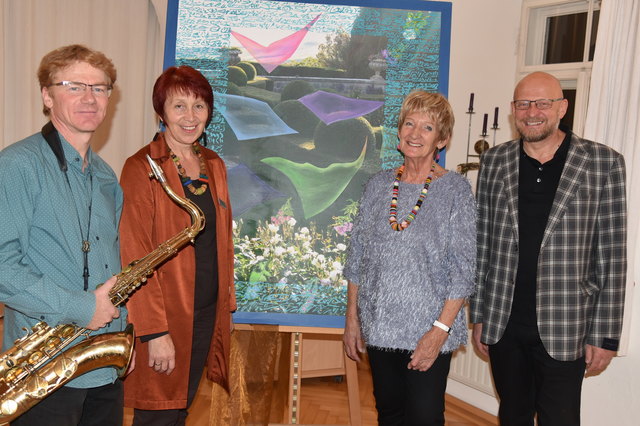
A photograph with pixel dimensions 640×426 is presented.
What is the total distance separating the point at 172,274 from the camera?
2.31m

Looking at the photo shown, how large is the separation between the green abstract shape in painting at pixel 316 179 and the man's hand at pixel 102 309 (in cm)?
122

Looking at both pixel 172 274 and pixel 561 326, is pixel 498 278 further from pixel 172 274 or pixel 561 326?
pixel 172 274

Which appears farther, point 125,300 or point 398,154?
point 398,154

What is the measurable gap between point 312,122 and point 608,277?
5.05ft

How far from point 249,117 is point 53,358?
1.51 m

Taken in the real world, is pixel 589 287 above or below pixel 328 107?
below

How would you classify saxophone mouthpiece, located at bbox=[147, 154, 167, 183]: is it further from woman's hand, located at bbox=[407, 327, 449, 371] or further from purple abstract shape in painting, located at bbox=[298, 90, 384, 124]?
woman's hand, located at bbox=[407, 327, 449, 371]

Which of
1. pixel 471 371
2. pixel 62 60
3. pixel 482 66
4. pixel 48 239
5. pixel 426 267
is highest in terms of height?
pixel 482 66

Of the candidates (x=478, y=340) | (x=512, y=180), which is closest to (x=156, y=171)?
(x=512, y=180)

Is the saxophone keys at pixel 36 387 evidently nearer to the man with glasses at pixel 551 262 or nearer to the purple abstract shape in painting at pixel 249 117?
the purple abstract shape in painting at pixel 249 117

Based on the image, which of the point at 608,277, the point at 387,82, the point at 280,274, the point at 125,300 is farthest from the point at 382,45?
the point at 125,300

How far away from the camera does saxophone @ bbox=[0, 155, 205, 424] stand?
177 centimetres

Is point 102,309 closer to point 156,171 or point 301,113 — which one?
point 156,171

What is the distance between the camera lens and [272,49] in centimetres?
290
